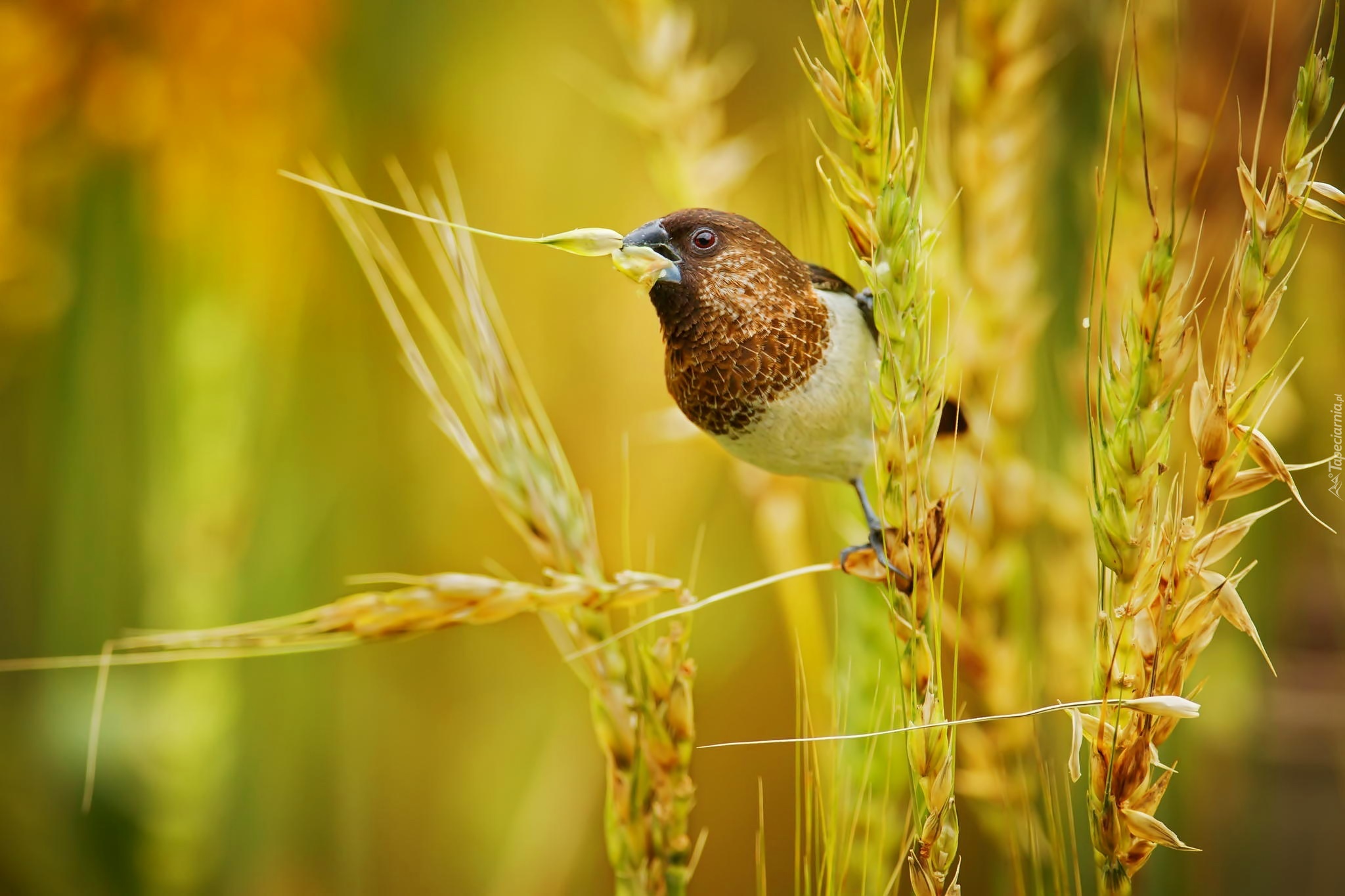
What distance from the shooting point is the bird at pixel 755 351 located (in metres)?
0.48

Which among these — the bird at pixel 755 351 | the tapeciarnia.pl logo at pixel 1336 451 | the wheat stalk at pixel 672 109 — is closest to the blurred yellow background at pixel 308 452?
the wheat stalk at pixel 672 109

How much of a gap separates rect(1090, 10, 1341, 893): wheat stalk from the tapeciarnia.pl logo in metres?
0.28

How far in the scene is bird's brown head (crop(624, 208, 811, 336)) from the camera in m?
0.47

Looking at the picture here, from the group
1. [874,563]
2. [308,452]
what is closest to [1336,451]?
[874,563]

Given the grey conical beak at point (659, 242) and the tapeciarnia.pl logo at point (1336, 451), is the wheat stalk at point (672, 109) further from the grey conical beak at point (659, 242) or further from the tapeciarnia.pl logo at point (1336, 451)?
the tapeciarnia.pl logo at point (1336, 451)

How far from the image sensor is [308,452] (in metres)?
0.99

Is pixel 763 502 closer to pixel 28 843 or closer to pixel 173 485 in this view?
pixel 173 485

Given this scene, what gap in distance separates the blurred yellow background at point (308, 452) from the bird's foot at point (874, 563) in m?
0.27

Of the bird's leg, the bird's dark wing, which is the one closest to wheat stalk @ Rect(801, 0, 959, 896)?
the bird's leg

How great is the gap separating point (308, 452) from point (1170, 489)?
0.84 metres

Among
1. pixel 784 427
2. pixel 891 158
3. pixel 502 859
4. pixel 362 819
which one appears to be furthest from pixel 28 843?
pixel 891 158

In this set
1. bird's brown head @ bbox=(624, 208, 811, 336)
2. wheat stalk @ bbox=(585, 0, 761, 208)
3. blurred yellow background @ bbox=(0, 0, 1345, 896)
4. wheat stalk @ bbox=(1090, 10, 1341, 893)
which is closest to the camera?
wheat stalk @ bbox=(1090, 10, 1341, 893)

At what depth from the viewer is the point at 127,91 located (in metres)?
0.97

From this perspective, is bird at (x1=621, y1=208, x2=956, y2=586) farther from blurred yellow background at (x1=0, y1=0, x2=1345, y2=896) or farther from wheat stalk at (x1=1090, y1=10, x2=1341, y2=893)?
blurred yellow background at (x1=0, y1=0, x2=1345, y2=896)
